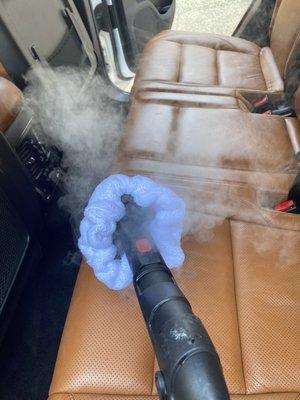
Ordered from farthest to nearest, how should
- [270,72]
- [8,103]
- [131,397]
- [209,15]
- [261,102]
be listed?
[209,15], [270,72], [261,102], [8,103], [131,397]

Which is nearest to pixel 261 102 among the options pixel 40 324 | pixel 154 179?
pixel 154 179

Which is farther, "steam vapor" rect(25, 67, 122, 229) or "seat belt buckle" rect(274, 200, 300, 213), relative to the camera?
"steam vapor" rect(25, 67, 122, 229)

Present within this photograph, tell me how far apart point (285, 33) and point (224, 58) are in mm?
328

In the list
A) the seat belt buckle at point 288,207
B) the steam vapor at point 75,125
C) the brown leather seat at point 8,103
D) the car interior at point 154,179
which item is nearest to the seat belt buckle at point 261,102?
the car interior at point 154,179

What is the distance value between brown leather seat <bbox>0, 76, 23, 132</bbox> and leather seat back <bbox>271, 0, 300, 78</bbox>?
→ 1.25m

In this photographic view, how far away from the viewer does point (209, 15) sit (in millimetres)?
2361

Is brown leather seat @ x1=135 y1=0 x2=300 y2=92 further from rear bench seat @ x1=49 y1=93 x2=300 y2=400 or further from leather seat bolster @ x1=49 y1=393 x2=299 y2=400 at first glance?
leather seat bolster @ x1=49 y1=393 x2=299 y2=400

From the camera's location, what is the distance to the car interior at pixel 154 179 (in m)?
0.79

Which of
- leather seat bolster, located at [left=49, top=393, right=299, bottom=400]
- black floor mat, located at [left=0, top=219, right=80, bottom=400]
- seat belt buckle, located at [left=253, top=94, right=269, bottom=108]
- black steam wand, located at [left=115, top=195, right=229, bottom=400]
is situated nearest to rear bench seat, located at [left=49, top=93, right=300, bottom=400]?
leather seat bolster, located at [left=49, top=393, right=299, bottom=400]

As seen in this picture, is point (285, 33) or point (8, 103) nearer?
point (8, 103)

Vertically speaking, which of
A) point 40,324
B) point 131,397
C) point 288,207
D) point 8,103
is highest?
point 8,103

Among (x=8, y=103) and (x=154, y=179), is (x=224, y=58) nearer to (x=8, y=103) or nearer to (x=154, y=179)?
(x=154, y=179)

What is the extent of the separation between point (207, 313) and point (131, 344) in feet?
0.67

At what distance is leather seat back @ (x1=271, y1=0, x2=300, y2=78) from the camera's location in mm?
1576
